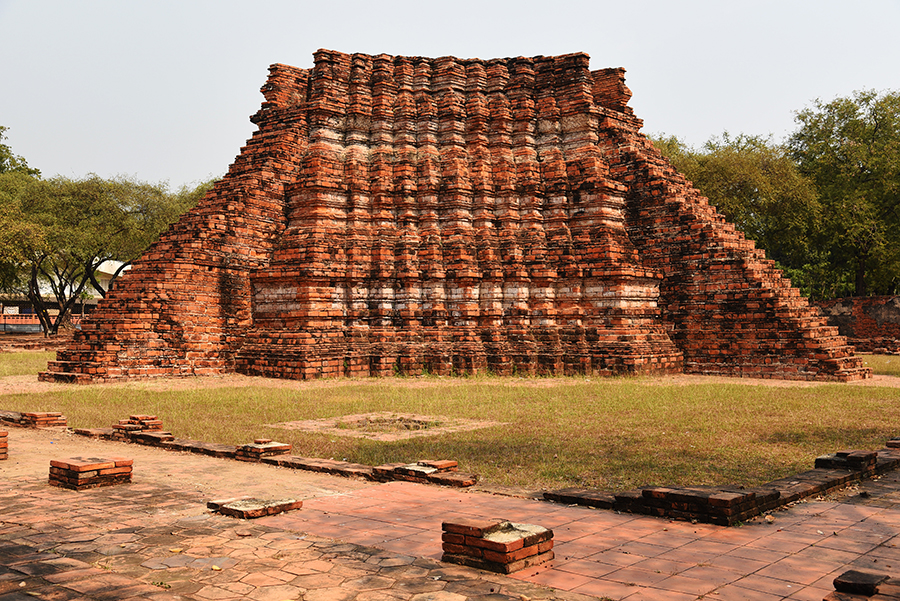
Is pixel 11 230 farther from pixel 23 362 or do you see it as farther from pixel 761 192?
pixel 761 192

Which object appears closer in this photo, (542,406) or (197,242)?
(542,406)

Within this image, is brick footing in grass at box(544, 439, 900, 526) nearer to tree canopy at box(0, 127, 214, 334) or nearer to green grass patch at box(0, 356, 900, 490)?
green grass patch at box(0, 356, 900, 490)

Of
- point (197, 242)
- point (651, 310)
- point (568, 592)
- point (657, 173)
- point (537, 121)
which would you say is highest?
point (537, 121)

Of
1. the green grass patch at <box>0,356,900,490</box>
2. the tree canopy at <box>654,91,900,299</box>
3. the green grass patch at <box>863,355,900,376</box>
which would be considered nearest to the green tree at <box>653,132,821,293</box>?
the tree canopy at <box>654,91,900,299</box>

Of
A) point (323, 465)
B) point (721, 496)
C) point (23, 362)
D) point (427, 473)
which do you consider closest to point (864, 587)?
point (721, 496)

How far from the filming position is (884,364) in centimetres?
1869

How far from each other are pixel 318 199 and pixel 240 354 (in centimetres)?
361

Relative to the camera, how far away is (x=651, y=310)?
52.1 ft

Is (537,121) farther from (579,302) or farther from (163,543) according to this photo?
(163,543)

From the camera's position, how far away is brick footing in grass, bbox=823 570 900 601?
316cm

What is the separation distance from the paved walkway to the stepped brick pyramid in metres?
9.23

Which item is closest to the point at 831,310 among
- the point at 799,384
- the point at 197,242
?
the point at 799,384

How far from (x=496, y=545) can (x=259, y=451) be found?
3.67 meters

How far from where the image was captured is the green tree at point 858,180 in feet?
91.6
